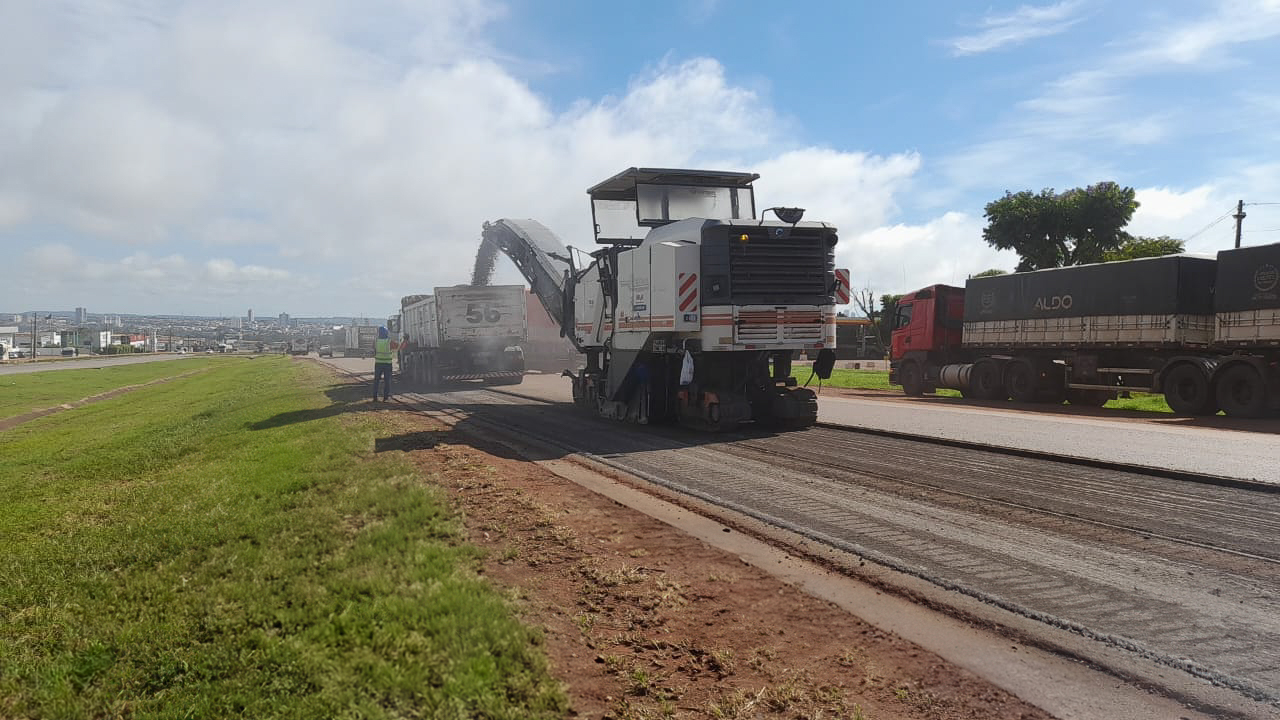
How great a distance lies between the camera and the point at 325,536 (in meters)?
6.28

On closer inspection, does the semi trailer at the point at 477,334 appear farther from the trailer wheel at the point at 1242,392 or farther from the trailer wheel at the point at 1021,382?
the trailer wheel at the point at 1242,392

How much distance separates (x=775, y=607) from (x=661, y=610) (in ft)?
2.35

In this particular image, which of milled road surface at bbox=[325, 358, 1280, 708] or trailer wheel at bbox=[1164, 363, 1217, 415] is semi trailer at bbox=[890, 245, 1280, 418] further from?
milled road surface at bbox=[325, 358, 1280, 708]

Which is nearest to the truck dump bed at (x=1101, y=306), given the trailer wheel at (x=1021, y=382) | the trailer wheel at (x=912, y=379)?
the trailer wheel at (x=1021, y=382)

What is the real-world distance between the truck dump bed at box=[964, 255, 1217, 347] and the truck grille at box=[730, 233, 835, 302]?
9203 millimetres

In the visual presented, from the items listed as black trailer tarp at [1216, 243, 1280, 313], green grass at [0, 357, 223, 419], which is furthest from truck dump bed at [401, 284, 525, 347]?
black trailer tarp at [1216, 243, 1280, 313]

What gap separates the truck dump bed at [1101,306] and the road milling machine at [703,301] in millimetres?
8674

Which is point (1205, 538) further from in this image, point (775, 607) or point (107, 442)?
point (107, 442)

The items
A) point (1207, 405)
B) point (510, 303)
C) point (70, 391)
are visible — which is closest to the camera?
point (1207, 405)

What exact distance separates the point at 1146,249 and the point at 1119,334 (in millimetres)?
20636

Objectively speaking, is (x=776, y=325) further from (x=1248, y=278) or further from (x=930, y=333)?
(x=930, y=333)

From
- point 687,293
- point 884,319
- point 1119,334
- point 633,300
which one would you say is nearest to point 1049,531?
point 687,293

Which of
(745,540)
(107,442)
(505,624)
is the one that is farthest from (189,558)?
(107,442)

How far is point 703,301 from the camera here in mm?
12297
